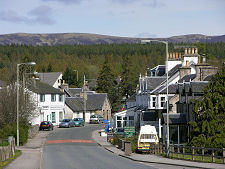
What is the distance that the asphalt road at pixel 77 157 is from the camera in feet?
93.4

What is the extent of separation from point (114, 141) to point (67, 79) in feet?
322

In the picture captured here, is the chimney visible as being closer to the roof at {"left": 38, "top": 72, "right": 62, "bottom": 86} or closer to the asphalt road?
the asphalt road

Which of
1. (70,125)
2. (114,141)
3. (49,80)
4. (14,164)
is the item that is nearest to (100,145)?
(114,141)

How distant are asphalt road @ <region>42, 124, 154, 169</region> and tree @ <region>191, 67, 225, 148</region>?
23.4 feet

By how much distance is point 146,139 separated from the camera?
3819cm

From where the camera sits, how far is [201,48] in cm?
15588

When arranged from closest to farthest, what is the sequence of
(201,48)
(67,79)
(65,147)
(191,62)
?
(65,147)
(191,62)
(67,79)
(201,48)

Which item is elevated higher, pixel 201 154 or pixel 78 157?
pixel 201 154

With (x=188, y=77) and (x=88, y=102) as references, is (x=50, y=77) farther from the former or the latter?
(x=188, y=77)

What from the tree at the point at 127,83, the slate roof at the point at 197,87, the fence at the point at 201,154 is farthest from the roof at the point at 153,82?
the tree at the point at 127,83

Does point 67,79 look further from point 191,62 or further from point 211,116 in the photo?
point 211,116

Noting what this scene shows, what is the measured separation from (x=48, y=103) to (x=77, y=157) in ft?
140

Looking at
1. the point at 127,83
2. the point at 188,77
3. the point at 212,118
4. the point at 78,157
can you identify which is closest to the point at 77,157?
the point at 78,157

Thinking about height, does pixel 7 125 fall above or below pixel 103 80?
below
